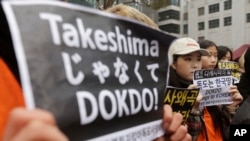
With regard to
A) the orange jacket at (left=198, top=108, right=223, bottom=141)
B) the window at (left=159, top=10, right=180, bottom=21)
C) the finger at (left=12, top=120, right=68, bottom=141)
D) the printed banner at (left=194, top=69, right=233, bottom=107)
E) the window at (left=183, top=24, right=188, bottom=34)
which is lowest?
the orange jacket at (left=198, top=108, right=223, bottom=141)

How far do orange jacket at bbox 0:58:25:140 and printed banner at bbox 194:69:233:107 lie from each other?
1.67 meters

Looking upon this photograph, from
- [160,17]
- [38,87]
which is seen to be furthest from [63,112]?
[160,17]

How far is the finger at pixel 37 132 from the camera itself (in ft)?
1.77

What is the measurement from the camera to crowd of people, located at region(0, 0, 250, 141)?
56 cm

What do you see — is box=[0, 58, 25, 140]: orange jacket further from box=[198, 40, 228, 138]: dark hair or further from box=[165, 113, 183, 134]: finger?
box=[198, 40, 228, 138]: dark hair

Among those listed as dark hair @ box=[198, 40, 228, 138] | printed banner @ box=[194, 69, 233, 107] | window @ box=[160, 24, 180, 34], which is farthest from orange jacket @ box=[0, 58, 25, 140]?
window @ box=[160, 24, 180, 34]

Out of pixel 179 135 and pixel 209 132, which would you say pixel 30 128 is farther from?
pixel 209 132

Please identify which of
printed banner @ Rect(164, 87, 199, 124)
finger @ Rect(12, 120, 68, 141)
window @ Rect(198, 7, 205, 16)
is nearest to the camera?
finger @ Rect(12, 120, 68, 141)

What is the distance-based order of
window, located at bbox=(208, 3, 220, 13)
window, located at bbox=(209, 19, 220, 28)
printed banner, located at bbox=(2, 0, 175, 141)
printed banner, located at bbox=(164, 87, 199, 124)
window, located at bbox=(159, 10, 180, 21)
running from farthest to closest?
window, located at bbox=(159, 10, 180, 21)
window, located at bbox=(209, 19, 220, 28)
window, located at bbox=(208, 3, 220, 13)
printed banner, located at bbox=(164, 87, 199, 124)
printed banner, located at bbox=(2, 0, 175, 141)

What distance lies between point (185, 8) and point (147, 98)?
3803cm

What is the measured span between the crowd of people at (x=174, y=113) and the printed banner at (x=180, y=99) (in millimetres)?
102

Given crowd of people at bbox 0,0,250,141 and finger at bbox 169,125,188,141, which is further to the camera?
finger at bbox 169,125,188,141

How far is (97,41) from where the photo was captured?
0.81m

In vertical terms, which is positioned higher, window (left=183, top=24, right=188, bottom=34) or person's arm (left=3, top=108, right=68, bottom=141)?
window (left=183, top=24, right=188, bottom=34)
